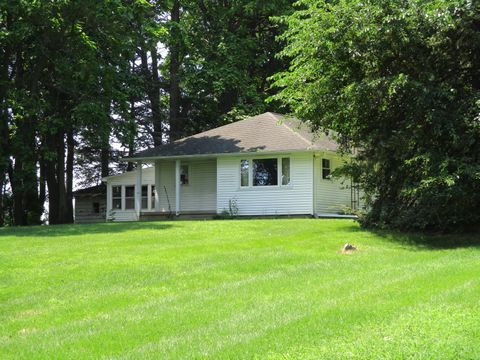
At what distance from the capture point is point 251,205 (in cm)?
2542

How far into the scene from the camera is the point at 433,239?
619 inches

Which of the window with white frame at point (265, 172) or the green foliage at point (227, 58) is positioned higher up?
the green foliage at point (227, 58)

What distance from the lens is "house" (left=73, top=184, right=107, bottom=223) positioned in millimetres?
40531

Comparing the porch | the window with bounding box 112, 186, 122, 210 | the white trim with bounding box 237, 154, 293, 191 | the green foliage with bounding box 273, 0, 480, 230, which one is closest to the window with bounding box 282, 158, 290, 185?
the white trim with bounding box 237, 154, 293, 191

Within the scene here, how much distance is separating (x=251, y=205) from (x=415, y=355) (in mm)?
20086

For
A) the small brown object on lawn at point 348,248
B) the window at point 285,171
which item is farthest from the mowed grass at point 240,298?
the window at point 285,171

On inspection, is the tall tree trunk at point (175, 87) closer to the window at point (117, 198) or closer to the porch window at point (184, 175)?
the window at point (117, 198)

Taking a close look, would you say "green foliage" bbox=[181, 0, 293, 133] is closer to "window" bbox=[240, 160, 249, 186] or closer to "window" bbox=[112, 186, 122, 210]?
"window" bbox=[112, 186, 122, 210]

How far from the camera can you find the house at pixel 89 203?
1596 inches

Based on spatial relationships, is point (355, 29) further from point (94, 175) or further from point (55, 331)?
point (94, 175)

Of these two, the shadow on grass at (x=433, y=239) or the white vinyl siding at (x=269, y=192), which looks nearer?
the shadow on grass at (x=433, y=239)

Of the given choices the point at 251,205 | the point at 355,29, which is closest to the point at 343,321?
the point at 355,29

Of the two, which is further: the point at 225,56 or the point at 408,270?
the point at 225,56

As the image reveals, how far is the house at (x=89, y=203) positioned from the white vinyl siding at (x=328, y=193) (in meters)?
19.4
